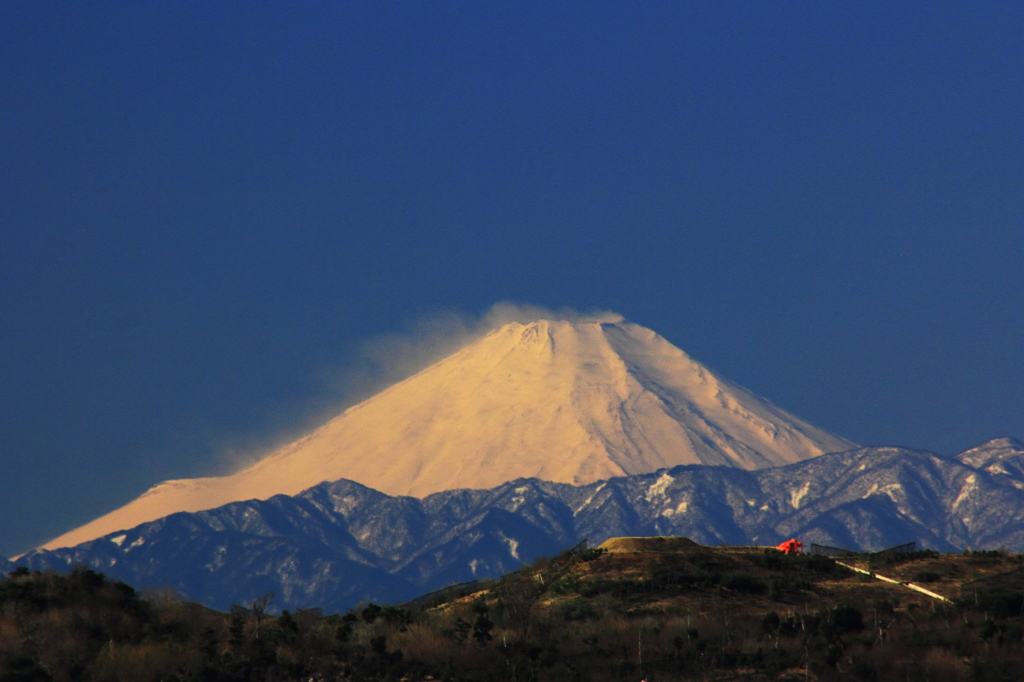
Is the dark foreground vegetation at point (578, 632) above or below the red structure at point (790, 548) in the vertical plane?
below

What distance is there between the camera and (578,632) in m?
56.1

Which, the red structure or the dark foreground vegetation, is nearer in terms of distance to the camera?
the dark foreground vegetation

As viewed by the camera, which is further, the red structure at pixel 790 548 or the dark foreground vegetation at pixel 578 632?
the red structure at pixel 790 548

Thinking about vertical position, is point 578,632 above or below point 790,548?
below

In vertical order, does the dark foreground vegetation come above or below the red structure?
below

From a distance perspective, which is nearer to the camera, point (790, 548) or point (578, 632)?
point (578, 632)

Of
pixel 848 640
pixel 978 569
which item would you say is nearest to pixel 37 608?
pixel 848 640

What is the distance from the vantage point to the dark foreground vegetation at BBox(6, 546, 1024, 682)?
49.8 m

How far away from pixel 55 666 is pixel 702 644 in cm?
2443

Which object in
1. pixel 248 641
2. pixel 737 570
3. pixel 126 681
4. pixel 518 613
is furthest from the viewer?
pixel 737 570

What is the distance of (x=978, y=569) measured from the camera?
6606 cm

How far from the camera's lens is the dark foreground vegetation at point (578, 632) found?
1961 inches

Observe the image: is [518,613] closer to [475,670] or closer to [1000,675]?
[475,670]

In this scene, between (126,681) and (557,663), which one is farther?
(557,663)
